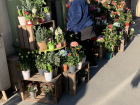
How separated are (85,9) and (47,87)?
222 cm

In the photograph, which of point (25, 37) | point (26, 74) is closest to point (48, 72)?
point (26, 74)

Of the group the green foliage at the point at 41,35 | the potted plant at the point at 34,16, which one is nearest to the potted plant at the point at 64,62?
the green foliage at the point at 41,35

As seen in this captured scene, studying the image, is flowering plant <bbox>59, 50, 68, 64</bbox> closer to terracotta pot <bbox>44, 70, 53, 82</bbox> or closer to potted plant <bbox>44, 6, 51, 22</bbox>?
terracotta pot <bbox>44, 70, 53, 82</bbox>

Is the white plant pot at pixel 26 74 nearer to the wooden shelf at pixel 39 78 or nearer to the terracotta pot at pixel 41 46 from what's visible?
the wooden shelf at pixel 39 78

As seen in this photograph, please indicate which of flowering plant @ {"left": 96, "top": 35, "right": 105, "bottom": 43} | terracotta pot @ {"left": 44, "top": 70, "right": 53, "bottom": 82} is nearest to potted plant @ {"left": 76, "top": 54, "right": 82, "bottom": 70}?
terracotta pot @ {"left": 44, "top": 70, "right": 53, "bottom": 82}

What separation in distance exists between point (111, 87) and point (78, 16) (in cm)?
193

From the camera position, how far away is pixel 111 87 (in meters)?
3.96

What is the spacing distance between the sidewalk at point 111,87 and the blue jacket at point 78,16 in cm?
139

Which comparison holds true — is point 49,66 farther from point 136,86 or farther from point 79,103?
point 136,86

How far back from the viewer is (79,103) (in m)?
3.41

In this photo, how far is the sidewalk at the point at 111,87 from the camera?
3467 mm

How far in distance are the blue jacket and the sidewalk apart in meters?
1.39

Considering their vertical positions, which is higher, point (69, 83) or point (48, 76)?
point (48, 76)

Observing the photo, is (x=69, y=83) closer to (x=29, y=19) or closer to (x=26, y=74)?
(x=26, y=74)
